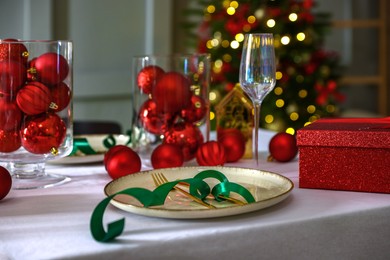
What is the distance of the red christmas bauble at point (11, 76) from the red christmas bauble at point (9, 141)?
7 centimetres

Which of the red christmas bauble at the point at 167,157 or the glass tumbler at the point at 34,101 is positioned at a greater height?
the glass tumbler at the point at 34,101

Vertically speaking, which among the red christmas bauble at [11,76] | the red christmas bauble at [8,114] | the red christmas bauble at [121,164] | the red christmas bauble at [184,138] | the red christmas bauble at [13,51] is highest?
the red christmas bauble at [13,51]

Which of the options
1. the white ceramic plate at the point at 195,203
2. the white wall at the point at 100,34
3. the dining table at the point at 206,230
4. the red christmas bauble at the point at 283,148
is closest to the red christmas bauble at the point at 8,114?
the dining table at the point at 206,230

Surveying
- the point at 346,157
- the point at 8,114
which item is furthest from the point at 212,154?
the point at 8,114

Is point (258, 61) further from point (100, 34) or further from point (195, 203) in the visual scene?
point (100, 34)

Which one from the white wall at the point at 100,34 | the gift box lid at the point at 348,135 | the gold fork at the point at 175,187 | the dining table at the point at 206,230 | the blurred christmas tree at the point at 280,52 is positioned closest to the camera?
the dining table at the point at 206,230

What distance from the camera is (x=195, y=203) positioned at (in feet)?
3.13

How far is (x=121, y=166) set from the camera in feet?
3.83

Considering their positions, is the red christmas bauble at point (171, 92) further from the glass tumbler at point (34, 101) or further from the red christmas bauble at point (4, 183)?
the red christmas bauble at point (4, 183)

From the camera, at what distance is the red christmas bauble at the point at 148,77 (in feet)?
4.42

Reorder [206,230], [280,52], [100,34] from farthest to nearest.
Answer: [100,34] → [280,52] → [206,230]

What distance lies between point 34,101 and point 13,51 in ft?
0.31

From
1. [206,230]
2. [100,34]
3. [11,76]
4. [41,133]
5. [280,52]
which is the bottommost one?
[206,230]

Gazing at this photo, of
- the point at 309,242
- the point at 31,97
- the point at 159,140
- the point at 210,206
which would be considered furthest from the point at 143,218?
the point at 159,140
